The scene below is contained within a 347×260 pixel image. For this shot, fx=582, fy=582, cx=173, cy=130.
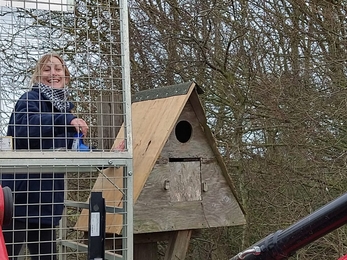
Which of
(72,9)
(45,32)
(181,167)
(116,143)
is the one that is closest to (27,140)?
(116,143)

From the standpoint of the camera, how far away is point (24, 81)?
3.36 metres

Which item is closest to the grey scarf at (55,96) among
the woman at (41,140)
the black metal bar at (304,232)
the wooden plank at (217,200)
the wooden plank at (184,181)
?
the woman at (41,140)

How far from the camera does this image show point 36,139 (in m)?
2.64

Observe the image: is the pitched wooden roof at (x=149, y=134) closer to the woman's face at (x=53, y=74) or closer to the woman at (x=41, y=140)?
the woman at (x=41, y=140)

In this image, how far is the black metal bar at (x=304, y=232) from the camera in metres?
0.96

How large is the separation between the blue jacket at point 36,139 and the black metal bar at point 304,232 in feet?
5.18

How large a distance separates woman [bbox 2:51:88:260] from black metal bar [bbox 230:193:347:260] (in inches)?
62.1

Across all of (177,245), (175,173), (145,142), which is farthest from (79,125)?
(177,245)

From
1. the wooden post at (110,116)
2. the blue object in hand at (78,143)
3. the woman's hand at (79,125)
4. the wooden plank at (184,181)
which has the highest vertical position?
the wooden post at (110,116)

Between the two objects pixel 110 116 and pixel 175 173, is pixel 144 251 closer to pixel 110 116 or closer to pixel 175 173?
pixel 175 173

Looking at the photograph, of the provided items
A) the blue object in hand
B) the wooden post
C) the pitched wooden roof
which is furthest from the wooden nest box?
A: the blue object in hand

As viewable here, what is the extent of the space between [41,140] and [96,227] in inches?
20.3

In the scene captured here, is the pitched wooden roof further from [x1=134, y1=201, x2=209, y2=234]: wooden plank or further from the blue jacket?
the blue jacket

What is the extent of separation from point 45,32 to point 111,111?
→ 106 centimetres
